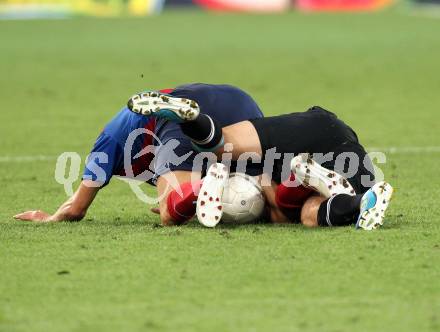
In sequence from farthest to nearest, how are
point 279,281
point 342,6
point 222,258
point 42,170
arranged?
point 342,6 < point 42,170 < point 222,258 < point 279,281

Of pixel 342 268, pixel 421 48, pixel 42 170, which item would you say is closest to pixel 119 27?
pixel 421 48

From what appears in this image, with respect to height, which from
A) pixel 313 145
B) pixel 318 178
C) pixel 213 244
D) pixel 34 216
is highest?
pixel 313 145

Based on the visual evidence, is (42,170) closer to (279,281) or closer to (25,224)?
(25,224)

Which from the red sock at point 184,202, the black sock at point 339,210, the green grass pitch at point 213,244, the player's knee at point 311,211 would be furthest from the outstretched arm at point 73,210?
the black sock at point 339,210

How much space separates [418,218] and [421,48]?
48.4 ft

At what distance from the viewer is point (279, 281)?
202 inches

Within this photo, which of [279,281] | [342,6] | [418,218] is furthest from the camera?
[342,6]

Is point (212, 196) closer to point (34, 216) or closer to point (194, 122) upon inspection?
point (194, 122)

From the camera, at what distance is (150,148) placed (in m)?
7.04

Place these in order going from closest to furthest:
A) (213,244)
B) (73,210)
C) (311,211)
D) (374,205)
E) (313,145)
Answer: (213,244), (374,205), (311,211), (313,145), (73,210)

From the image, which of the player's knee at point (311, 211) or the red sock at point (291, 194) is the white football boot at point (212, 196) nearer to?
the red sock at point (291, 194)

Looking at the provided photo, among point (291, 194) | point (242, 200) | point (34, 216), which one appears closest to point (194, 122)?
point (242, 200)

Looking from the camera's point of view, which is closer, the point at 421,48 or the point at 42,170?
the point at 42,170

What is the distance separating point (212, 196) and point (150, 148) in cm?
94
